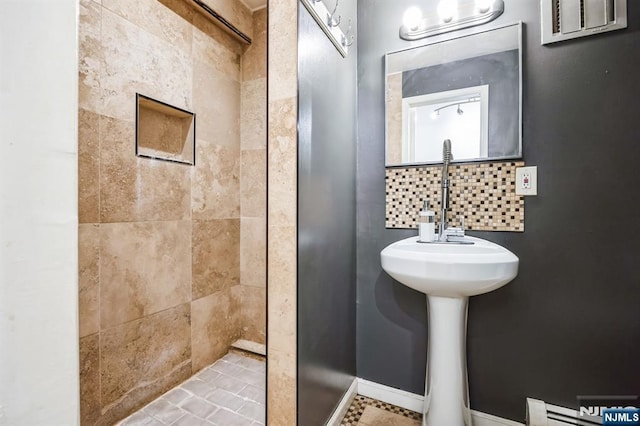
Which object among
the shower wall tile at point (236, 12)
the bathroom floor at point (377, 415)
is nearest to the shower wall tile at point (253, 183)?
the shower wall tile at point (236, 12)

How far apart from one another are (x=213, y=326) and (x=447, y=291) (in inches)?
64.2

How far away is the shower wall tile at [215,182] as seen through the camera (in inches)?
73.3

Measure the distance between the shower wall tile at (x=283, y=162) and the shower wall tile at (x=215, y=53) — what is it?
1197mm

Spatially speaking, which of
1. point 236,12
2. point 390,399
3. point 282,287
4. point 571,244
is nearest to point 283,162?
point 282,287

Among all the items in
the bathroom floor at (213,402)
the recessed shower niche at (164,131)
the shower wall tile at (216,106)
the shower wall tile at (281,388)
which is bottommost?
the bathroom floor at (213,402)

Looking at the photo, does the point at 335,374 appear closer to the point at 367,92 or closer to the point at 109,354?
the point at 109,354

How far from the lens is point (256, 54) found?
218 cm

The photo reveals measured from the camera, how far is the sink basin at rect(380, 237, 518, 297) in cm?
93

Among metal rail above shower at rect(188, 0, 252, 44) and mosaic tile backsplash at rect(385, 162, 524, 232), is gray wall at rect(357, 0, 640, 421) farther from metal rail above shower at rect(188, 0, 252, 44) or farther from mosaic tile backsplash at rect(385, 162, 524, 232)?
metal rail above shower at rect(188, 0, 252, 44)

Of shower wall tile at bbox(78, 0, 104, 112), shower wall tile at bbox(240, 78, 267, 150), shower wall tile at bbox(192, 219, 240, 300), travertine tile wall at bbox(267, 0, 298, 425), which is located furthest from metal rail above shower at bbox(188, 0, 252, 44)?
shower wall tile at bbox(192, 219, 240, 300)

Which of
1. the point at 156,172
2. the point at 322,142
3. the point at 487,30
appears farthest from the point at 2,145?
the point at 487,30

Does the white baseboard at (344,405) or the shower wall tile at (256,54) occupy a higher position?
the shower wall tile at (256,54)

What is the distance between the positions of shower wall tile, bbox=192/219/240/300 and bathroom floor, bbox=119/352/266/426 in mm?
523

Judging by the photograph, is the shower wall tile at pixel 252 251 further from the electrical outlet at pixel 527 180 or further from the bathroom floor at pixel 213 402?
the electrical outlet at pixel 527 180
